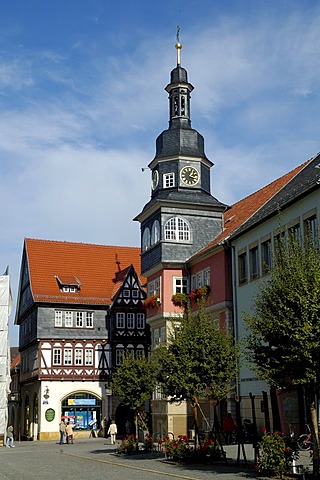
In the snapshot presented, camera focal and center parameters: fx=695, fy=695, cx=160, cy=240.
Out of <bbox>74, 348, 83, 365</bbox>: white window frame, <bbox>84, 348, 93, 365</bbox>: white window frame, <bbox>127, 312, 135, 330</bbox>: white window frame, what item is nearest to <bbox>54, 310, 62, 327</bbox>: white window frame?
<bbox>74, 348, 83, 365</bbox>: white window frame

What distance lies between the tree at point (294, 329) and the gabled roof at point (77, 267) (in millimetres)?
36621

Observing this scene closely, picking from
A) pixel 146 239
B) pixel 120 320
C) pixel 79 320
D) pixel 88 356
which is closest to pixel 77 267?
pixel 79 320

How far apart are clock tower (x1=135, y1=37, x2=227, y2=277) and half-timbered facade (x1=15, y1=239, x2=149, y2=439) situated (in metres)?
12.2

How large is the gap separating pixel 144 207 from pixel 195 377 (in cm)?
2077

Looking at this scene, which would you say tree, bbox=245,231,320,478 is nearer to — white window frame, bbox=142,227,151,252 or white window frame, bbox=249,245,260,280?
white window frame, bbox=249,245,260,280

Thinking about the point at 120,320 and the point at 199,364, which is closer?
the point at 199,364

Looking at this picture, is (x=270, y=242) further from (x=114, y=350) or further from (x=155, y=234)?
(x=114, y=350)

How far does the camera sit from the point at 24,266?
5966 cm

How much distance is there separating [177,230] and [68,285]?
54.6ft

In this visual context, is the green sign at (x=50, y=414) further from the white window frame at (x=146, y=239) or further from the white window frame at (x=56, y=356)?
the white window frame at (x=146, y=239)

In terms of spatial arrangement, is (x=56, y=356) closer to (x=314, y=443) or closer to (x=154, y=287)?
(x=154, y=287)

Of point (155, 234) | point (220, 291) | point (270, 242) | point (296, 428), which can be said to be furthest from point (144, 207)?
point (296, 428)

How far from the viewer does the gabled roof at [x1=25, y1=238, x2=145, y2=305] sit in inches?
2116

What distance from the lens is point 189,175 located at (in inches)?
1644
